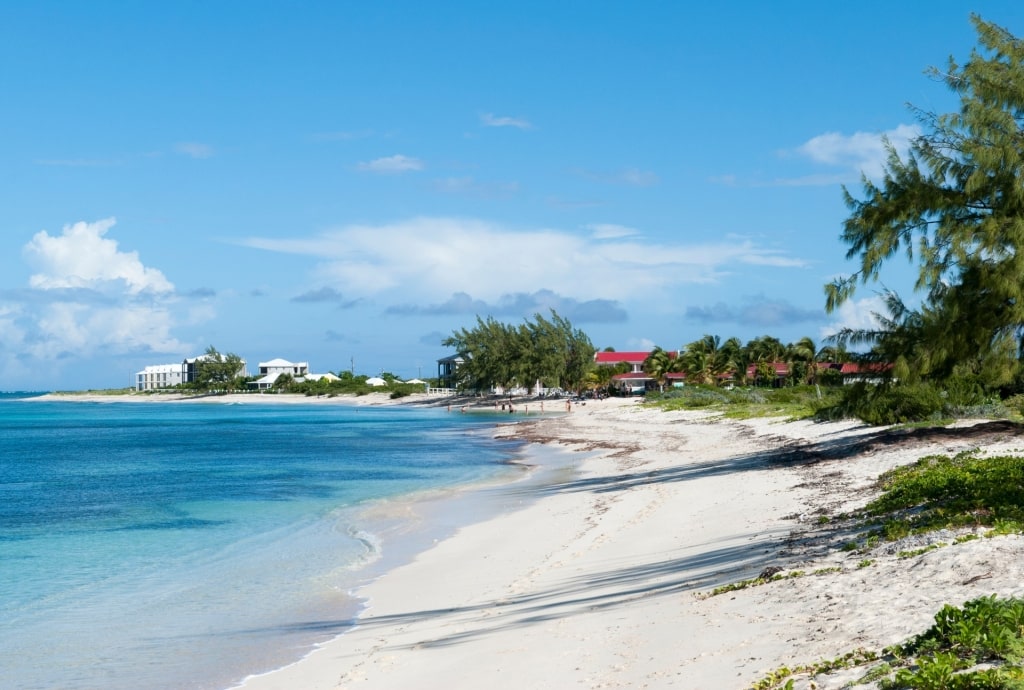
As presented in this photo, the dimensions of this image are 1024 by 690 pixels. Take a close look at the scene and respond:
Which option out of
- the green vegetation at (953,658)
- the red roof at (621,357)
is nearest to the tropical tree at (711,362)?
the red roof at (621,357)

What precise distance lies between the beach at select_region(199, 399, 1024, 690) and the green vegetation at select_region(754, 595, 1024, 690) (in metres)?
0.29

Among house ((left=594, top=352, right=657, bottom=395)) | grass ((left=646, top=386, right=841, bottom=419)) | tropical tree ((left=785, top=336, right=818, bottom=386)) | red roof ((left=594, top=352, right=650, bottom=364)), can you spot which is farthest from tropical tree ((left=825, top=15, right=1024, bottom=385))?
red roof ((left=594, top=352, right=650, bottom=364))

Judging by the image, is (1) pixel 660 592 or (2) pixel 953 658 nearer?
(2) pixel 953 658

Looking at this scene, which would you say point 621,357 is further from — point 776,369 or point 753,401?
point 753,401

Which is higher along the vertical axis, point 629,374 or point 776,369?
point 629,374

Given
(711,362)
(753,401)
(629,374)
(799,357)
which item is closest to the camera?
(753,401)

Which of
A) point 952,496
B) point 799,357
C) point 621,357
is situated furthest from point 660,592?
point 621,357

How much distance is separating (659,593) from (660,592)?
0.05 metres

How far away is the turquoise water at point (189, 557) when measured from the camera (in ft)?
39.5

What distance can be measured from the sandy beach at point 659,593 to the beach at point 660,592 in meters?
0.03

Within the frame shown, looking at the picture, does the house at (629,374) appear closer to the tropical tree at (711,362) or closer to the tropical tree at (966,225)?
the tropical tree at (711,362)

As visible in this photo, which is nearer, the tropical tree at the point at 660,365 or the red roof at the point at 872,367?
the red roof at the point at 872,367

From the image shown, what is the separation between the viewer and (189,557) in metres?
19.7

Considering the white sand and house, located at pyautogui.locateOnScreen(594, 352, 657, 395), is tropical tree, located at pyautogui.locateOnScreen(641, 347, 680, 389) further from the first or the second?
the white sand
